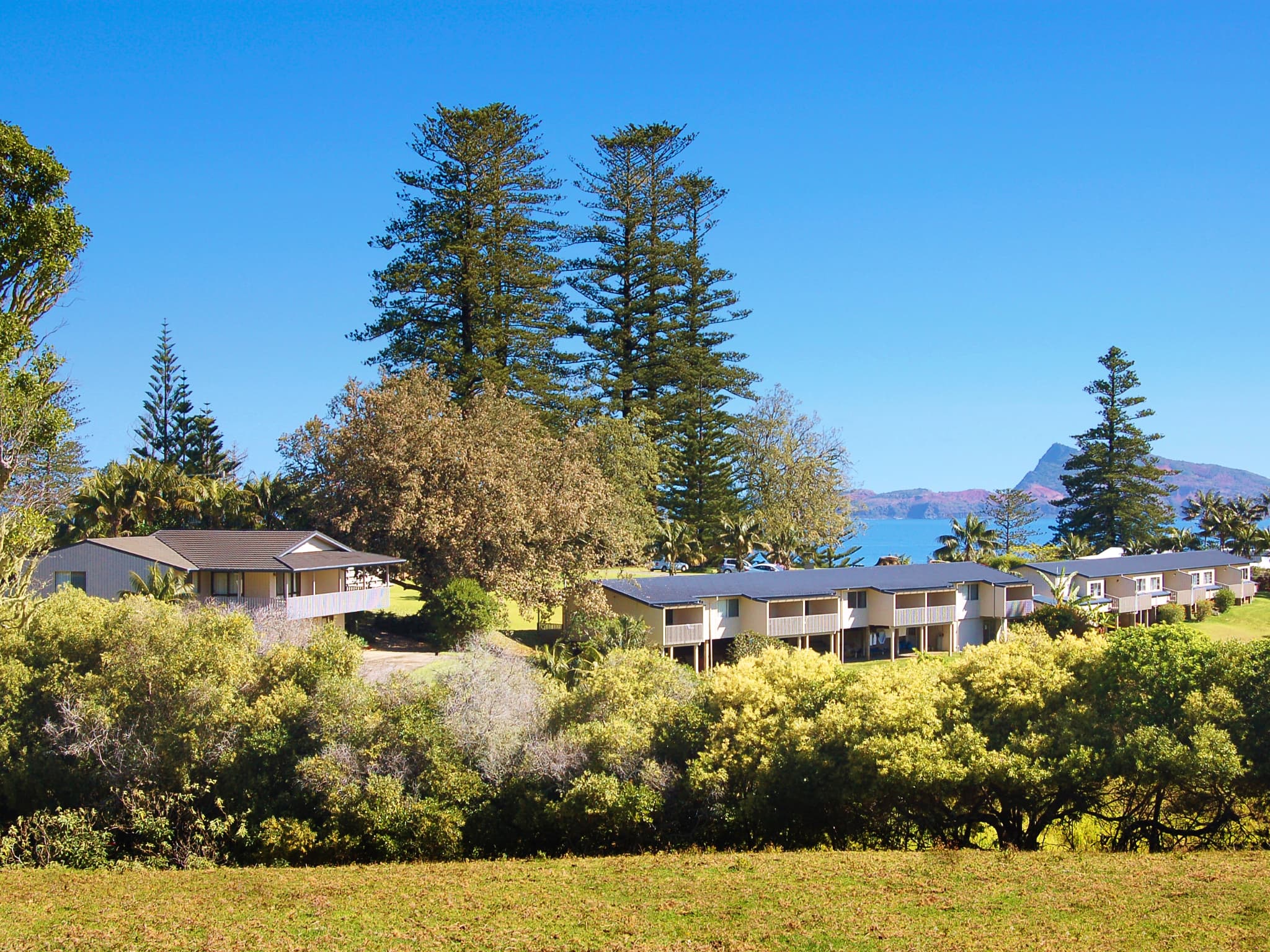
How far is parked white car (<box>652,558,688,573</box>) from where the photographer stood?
5350cm

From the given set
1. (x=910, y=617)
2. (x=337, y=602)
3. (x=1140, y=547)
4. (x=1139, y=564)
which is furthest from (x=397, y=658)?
(x=1140, y=547)

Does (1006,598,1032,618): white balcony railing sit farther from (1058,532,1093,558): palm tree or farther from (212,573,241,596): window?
(212,573,241,596): window

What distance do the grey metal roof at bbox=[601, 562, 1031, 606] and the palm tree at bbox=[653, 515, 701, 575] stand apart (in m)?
10.8

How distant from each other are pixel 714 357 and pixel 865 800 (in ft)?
139

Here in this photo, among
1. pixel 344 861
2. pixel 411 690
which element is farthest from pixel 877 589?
pixel 344 861

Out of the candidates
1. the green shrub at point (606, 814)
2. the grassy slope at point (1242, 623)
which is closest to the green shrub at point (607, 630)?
the green shrub at point (606, 814)

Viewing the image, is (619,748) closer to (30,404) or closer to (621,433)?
(30,404)

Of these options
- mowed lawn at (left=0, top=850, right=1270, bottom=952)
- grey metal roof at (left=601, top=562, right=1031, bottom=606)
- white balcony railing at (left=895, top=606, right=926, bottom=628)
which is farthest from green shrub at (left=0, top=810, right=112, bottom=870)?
white balcony railing at (left=895, top=606, right=926, bottom=628)

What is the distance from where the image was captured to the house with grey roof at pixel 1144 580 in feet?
154

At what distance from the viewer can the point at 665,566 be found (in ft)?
179

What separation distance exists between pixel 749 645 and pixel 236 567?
16.8 metres

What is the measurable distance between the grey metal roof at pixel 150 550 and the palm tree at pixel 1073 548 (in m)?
46.5

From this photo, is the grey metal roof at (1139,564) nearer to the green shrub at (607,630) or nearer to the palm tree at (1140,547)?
the palm tree at (1140,547)

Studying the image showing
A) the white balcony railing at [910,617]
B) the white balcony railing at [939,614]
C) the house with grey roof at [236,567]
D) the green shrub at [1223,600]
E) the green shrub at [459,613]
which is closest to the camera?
the house with grey roof at [236,567]
